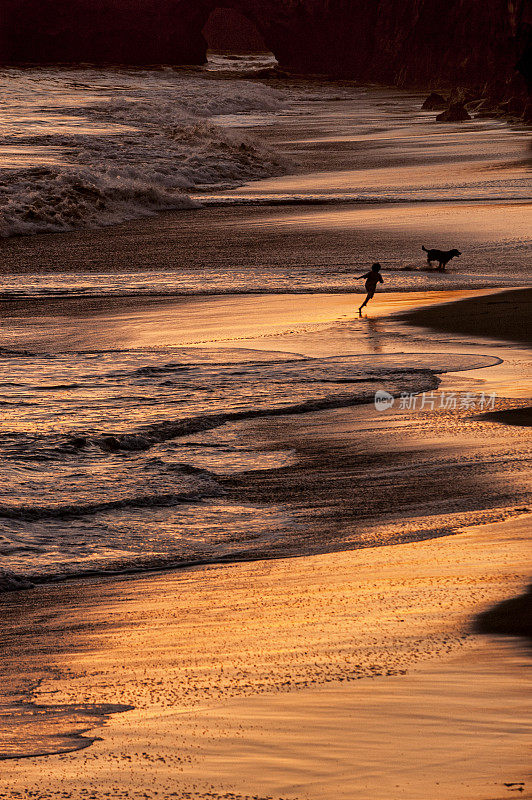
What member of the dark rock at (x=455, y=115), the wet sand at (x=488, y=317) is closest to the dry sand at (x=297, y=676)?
the wet sand at (x=488, y=317)

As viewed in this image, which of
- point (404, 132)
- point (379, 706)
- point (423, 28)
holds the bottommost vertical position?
point (379, 706)

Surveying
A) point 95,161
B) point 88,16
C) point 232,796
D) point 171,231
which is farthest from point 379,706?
point 88,16

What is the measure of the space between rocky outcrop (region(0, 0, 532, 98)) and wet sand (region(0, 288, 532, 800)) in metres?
65.3

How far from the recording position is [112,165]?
A: 2092 cm

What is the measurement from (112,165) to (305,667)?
18872mm

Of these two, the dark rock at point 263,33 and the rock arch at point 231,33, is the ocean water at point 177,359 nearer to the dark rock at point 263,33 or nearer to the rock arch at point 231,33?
the dark rock at point 263,33

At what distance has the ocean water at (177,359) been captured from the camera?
15.2ft

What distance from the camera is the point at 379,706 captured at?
2.75 m

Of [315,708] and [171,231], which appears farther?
[171,231]

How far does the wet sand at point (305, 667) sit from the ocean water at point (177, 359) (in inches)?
15.7

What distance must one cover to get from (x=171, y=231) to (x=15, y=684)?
12.7m

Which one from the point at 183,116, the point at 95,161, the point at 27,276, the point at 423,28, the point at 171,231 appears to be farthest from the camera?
the point at 423,28

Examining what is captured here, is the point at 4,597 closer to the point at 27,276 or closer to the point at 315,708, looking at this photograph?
the point at 315,708

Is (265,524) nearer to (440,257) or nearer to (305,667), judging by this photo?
(305,667)
